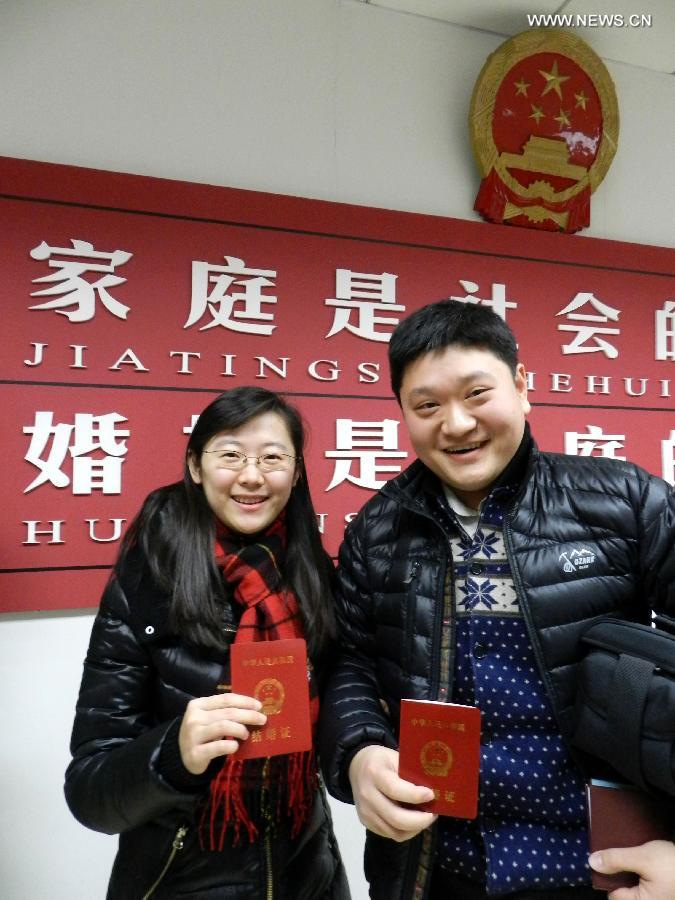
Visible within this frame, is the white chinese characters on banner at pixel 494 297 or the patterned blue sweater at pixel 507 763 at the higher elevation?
the white chinese characters on banner at pixel 494 297

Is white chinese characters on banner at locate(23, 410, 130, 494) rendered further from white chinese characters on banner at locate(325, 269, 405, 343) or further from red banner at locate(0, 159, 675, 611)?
white chinese characters on banner at locate(325, 269, 405, 343)

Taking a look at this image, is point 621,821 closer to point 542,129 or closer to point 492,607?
point 492,607

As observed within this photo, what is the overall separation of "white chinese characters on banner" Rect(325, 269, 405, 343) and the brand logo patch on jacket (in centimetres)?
107

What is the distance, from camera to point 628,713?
0.71m

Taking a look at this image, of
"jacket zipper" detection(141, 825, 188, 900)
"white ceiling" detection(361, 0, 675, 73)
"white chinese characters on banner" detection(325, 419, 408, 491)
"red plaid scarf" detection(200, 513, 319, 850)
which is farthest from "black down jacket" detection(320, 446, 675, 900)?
"white ceiling" detection(361, 0, 675, 73)

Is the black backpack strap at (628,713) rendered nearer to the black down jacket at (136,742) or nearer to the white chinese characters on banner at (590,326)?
the black down jacket at (136,742)

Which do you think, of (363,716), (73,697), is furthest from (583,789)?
(73,697)

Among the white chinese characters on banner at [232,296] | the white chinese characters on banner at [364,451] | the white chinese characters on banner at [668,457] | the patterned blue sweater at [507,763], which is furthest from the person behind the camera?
the white chinese characters on banner at [668,457]

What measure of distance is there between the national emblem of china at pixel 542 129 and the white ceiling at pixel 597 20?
9cm

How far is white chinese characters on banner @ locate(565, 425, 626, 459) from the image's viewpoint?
198cm

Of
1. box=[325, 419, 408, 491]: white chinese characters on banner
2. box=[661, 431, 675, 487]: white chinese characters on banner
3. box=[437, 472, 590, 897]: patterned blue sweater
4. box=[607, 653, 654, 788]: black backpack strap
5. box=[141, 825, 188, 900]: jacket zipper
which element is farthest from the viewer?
box=[661, 431, 675, 487]: white chinese characters on banner

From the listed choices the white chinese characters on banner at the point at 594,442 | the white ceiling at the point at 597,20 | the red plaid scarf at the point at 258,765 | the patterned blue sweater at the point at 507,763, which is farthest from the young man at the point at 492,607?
the white ceiling at the point at 597,20

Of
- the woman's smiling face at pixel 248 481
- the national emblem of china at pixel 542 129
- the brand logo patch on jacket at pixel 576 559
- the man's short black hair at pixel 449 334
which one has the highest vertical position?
the national emblem of china at pixel 542 129

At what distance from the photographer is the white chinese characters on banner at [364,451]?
1.78 metres
